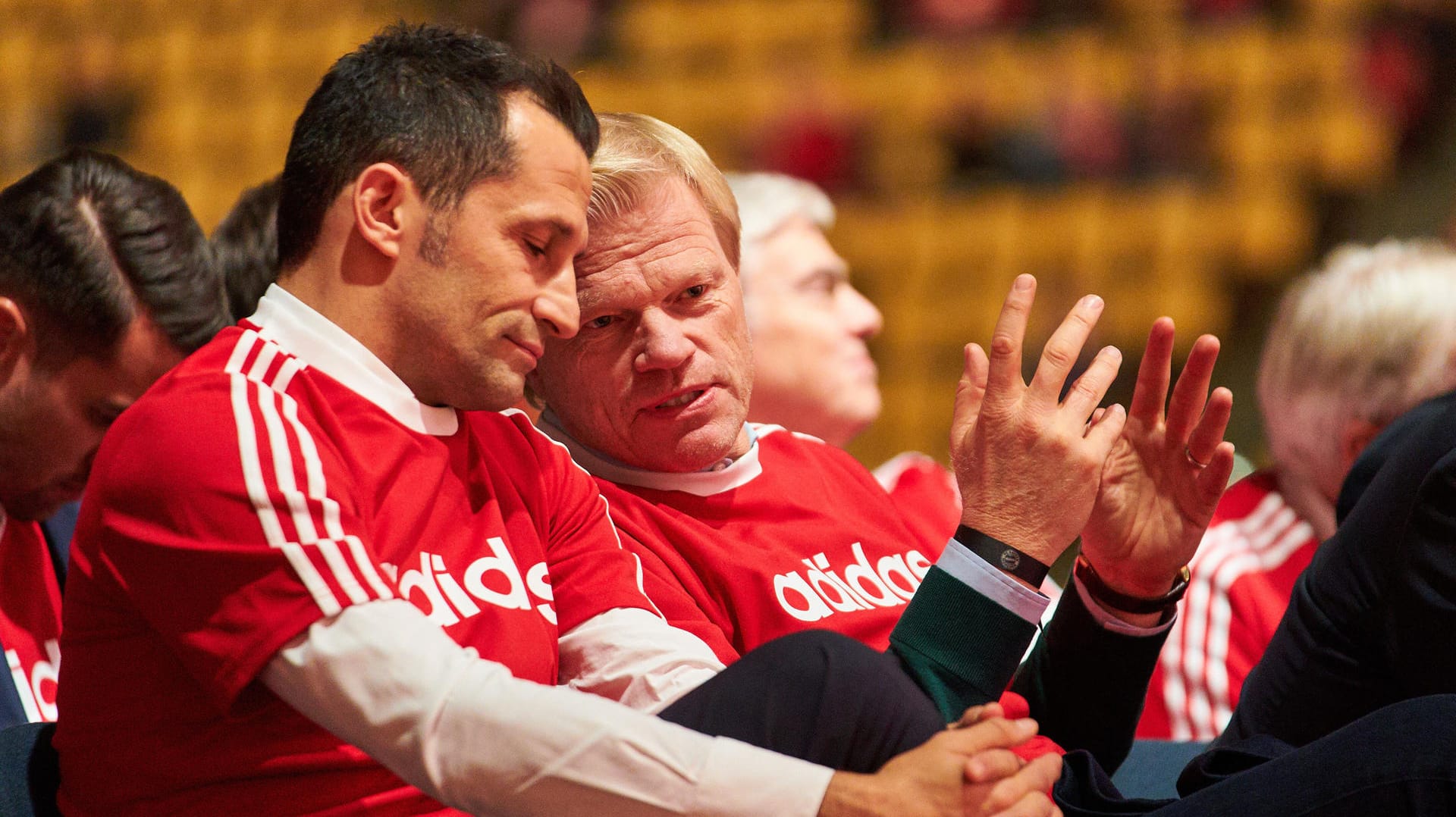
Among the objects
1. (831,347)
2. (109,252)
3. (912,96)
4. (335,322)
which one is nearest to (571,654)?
(335,322)

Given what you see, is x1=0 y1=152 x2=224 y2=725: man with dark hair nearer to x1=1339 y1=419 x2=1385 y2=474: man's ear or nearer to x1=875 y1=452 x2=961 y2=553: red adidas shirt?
x1=875 y1=452 x2=961 y2=553: red adidas shirt

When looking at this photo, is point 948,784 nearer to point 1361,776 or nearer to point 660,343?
point 1361,776

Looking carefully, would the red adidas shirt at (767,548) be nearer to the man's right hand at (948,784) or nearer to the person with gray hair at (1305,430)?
the man's right hand at (948,784)

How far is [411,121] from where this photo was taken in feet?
4.00

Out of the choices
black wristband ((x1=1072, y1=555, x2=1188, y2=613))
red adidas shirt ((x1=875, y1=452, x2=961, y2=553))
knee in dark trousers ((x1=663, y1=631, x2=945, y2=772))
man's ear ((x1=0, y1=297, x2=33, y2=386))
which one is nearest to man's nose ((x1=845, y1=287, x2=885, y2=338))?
red adidas shirt ((x1=875, y1=452, x2=961, y2=553))

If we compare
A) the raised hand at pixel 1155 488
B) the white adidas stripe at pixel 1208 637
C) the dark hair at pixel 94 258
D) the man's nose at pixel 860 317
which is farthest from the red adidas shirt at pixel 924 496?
the dark hair at pixel 94 258

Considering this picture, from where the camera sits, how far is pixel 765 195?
2381mm

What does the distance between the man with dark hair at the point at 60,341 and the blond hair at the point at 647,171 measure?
0.59 metres

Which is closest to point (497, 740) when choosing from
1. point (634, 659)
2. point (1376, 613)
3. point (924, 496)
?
point (634, 659)

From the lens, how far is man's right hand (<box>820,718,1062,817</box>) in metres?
0.99

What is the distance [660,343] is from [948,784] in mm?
652

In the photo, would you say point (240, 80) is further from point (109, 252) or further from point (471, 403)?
point (471, 403)

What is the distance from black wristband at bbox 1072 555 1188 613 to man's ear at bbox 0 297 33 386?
123 centimetres

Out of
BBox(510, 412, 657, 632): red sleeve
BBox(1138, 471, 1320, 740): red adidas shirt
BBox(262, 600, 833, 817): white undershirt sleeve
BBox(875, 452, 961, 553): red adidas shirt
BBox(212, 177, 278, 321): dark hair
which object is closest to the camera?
BBox(262, 600, 833, 817): white undershirt sleeve
